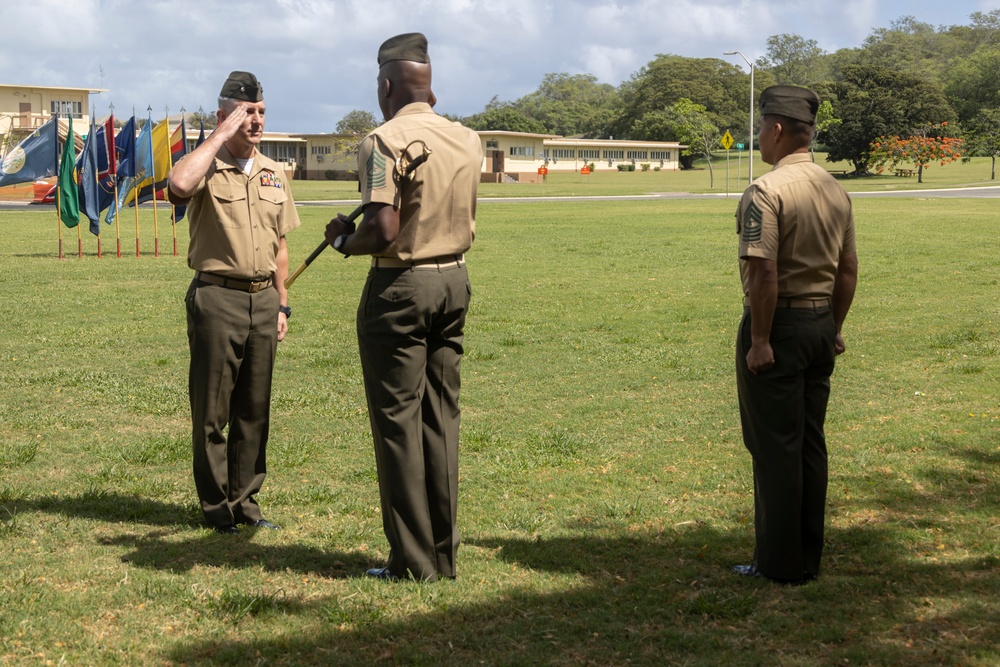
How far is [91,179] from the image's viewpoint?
2153cm

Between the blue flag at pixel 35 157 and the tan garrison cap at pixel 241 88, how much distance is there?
17067 millimetres

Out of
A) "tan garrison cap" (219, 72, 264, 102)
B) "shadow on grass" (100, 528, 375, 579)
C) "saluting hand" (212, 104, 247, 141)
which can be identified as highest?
"tan garrison cap" (219, 72, 264, 102)

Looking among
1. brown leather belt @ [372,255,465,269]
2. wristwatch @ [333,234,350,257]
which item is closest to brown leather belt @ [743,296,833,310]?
brown leather belt @ [372,255,465,269]

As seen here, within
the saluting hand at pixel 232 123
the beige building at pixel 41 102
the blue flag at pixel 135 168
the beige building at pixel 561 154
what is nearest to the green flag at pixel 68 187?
the blue flag at pixel 135 168

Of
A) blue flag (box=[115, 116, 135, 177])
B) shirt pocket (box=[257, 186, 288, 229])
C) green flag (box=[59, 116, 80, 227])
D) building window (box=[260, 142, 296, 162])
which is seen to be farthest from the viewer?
building window (box=[260, 142, 296, 162])

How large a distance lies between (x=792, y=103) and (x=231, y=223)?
2689 millimetres

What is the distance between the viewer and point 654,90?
12244cm

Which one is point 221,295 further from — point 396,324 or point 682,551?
point 682,551

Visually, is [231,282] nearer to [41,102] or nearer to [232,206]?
[232,206]

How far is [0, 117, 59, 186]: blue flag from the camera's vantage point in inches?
816

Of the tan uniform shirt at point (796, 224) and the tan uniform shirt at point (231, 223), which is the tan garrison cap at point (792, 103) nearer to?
the tan uniform shirt at point (796, 224)

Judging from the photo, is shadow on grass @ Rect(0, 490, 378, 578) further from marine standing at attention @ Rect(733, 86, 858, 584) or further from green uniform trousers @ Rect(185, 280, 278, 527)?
marine standing at attention @ Rect(733, 86, 858, 584)

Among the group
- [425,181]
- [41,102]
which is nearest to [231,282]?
[425,181]

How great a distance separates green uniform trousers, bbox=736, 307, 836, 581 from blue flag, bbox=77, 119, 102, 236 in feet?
62.5
